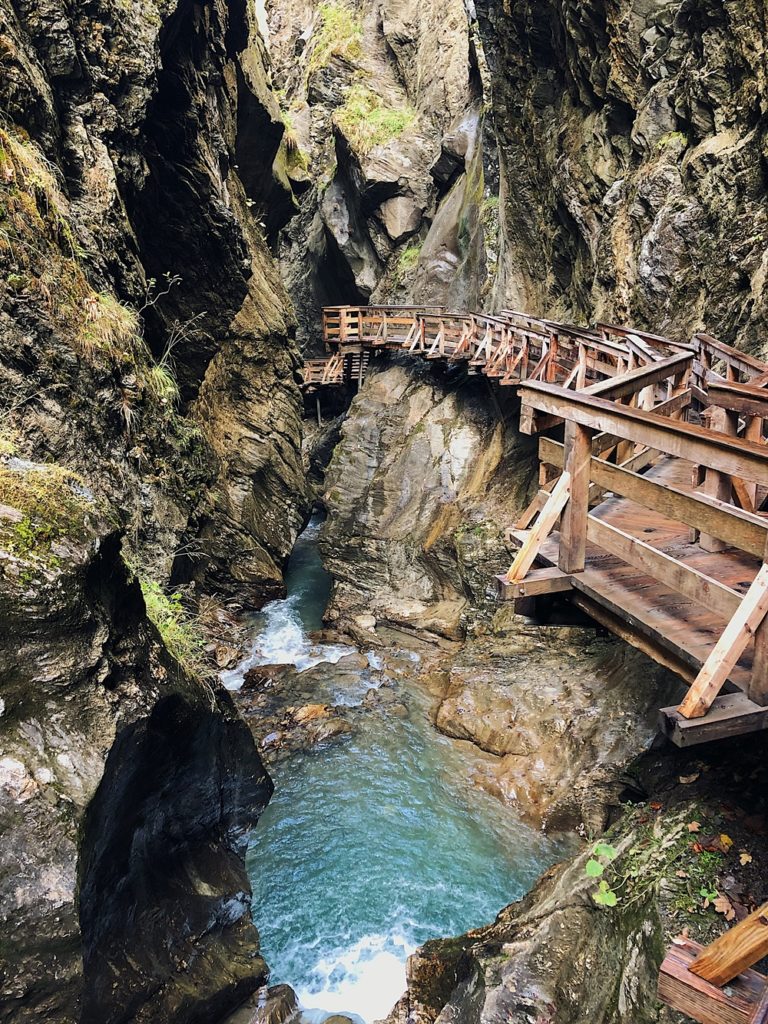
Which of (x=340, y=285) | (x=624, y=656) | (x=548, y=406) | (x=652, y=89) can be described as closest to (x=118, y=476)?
(x=548, y=406)

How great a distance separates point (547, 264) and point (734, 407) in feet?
48.9

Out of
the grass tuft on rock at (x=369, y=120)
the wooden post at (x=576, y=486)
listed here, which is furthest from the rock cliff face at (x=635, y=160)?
the grass tuft on rock at (x=369, y=120)

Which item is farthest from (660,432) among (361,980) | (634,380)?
(361,980)

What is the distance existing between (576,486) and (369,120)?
2989 centimetres

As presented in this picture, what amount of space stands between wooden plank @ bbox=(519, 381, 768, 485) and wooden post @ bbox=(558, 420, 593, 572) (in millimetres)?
97

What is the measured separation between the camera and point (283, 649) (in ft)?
50.2

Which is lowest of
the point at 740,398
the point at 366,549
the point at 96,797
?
the point at 366,549

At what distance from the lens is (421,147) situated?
93.2 ft

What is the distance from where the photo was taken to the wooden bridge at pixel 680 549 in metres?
2.62

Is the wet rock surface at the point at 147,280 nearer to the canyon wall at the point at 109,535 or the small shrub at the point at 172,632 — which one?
the canyon wall at the point at 109,535

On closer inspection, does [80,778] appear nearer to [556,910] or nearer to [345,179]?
[556,910]

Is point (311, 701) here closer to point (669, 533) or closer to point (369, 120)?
point (669, 533)

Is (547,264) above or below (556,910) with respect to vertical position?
above

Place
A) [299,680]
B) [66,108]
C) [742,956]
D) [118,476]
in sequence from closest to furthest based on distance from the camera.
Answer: [742,956] → [118,476] → [66,108] → [299,680]
